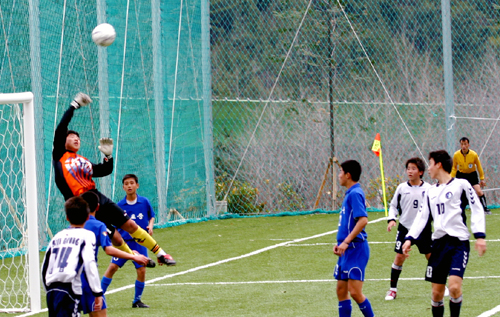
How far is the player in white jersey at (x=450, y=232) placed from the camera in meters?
5.76

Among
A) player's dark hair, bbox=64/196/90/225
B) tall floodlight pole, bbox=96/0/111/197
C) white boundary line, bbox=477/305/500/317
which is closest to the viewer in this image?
player's dark hair, bbox=64/196/90/225

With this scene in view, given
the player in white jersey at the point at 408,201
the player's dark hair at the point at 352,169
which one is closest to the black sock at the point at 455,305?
the player's dark hair at the point at 352,169

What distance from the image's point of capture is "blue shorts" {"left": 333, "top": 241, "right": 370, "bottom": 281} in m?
5.85

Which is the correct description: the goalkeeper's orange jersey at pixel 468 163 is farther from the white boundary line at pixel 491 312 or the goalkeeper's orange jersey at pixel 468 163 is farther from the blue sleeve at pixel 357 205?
the blue sleeve at pixel 357 205

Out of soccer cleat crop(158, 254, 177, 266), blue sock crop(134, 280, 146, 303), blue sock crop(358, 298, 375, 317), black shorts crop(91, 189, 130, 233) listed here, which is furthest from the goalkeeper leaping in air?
blue sock crop(358, 298, 375, 317)

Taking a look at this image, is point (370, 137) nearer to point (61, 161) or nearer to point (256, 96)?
point (256, 96)

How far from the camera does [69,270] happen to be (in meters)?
4.74

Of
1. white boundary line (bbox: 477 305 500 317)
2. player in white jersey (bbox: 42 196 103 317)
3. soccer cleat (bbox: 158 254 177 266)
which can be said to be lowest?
white boundary line (bbox: 477 305 500 317)

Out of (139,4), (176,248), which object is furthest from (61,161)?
(139,4)

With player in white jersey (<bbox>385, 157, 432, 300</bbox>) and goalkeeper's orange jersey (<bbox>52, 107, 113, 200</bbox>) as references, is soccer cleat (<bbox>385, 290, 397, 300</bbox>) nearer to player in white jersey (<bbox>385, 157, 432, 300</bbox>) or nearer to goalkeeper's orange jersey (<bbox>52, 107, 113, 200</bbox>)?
player in white jersey (<bbox>385, 157, 432, 300</bbox>)

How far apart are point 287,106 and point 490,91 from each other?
16.3ft

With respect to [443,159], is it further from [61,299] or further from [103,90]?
[103,90]

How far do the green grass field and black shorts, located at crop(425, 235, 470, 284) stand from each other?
88cm

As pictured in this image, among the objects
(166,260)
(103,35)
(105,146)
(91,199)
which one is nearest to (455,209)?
(166,260)
